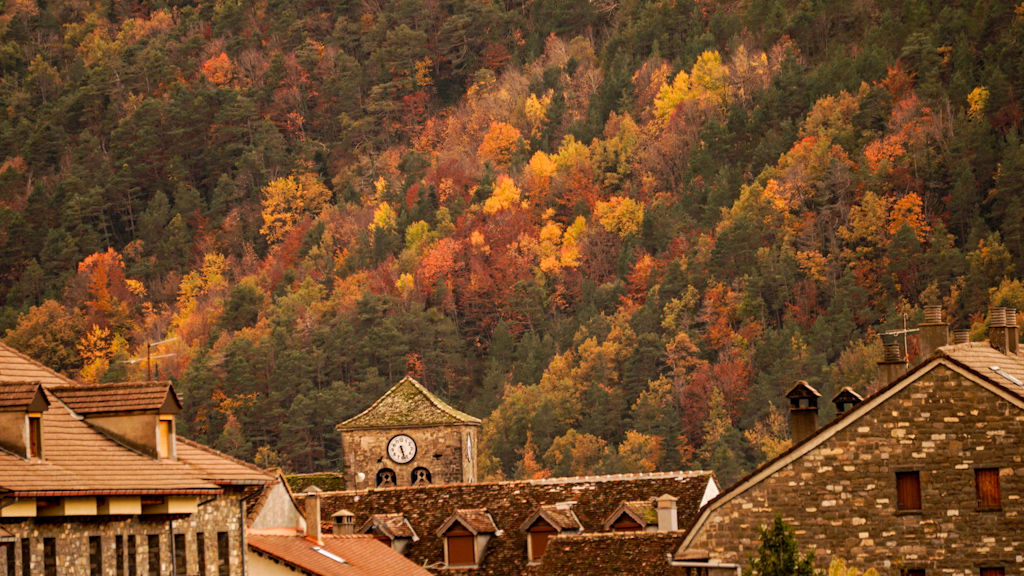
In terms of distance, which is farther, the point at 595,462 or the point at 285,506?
the point at 595,462

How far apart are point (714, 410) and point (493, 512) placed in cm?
12074

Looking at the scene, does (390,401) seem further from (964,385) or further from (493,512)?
(964,385)

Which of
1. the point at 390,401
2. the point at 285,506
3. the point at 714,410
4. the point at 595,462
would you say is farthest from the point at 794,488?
the point at 714,410

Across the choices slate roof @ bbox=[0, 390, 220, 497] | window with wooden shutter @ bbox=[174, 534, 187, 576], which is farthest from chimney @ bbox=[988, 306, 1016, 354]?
window with wooden shutter @ bbox=[174, 534, 187, 576]

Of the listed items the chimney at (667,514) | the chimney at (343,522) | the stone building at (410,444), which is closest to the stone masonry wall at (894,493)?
the chimney at (667,514)

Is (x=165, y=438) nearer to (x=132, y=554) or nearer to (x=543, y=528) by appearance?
(x=132, y=554)

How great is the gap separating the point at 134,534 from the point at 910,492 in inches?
597

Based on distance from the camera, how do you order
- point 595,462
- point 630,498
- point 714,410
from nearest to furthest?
1. point 630,498
2. point 595,462
3. point 714,410

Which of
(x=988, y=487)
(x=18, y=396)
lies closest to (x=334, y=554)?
(x=988, y=487)

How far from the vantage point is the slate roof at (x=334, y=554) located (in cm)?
5059

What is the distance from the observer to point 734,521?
1822 inches

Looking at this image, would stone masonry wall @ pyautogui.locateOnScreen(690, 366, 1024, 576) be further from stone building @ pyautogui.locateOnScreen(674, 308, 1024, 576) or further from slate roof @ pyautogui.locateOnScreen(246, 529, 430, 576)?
slate roof @ pyautogui.locateOnScreen(246, 529, 430, 576)

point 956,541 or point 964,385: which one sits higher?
point 964,385

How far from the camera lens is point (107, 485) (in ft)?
122
